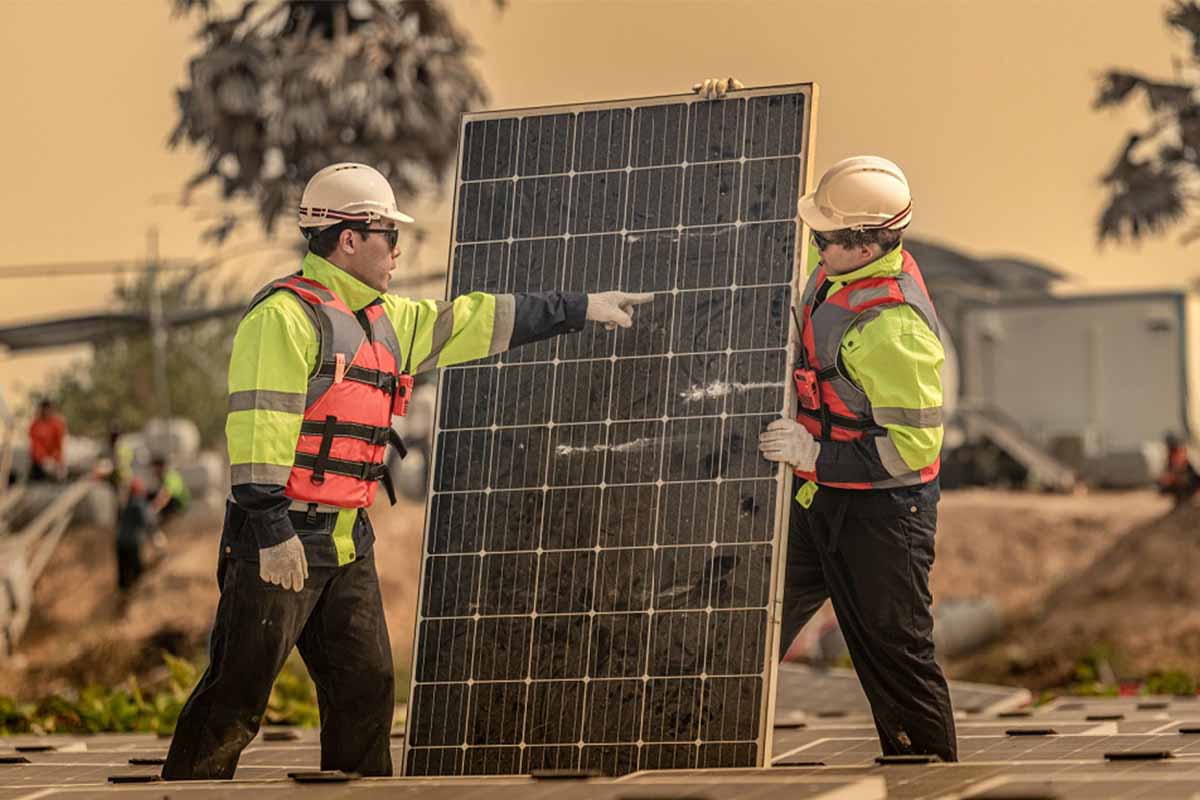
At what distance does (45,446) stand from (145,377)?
107 ft

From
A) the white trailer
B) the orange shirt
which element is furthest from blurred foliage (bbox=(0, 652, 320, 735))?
the white trailer

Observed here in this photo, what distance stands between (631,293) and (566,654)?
51.4 inches

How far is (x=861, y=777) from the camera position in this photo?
606cm

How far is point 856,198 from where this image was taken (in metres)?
7.23

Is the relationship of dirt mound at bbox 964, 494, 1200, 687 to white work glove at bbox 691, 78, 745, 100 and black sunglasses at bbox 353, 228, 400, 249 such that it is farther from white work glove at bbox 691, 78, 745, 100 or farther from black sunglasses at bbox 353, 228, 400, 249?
black sunglasses at bbox 353, 228, 400, 249

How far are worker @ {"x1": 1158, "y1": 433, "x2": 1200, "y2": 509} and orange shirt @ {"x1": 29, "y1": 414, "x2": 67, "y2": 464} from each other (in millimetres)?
14806

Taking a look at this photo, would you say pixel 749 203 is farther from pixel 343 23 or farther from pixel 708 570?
pixel 343 23

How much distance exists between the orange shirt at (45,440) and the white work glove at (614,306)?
22.3 meters

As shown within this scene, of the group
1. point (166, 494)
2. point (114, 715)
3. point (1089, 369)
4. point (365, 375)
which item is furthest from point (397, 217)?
point (1089, 369)

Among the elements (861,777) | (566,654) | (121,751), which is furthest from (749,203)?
(121,751)

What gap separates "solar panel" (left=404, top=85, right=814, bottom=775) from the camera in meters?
7.16

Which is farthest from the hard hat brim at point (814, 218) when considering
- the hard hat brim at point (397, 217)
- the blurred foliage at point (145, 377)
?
the blurred foliage at point (145, 377)

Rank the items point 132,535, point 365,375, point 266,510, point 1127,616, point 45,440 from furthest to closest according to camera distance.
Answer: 1. point 45,440
2. point 132,535
3. point 1127,616
4. point 365,375
5. point 266,510

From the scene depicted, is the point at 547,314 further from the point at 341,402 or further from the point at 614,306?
the point at 341,402
